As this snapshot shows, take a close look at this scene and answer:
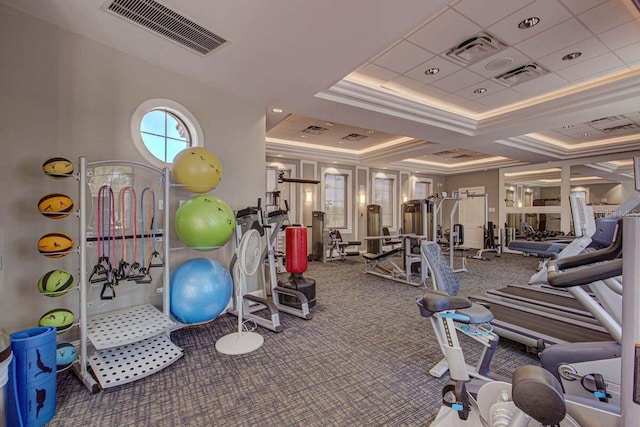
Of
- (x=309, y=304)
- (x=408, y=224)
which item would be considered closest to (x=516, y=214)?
(x=408, y=224)

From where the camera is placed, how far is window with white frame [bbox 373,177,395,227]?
33.5 ft

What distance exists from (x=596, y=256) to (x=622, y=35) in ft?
11.7

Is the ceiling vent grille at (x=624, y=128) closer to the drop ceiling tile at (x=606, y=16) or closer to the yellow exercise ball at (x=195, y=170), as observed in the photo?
the drop ceiling tile at (x=606, y=16)

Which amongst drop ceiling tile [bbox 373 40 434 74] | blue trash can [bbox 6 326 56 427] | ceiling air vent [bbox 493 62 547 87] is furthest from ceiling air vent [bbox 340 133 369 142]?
blue trash can [bbox 6 326 56 427]

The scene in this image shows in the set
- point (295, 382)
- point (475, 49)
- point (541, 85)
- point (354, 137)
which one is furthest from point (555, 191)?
point (295, 382)

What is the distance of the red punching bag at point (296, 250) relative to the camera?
3793 mm

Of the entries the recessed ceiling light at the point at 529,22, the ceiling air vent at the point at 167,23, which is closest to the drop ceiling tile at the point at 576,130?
the recessed ceiling light at the point at 529,22

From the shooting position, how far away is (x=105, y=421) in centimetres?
179

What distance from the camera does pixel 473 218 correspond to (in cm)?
1098

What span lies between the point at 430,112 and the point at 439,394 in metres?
4.28

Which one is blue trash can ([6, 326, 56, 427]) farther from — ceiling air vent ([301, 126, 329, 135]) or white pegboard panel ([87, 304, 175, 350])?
ceiling air vent ([301, 126, 329, 135])

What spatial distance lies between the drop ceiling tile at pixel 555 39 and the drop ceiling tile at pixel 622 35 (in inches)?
7.8

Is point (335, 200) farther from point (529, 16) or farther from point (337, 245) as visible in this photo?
point (529, 16)

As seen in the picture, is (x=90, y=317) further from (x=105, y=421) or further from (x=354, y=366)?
(x=354, y=366)
